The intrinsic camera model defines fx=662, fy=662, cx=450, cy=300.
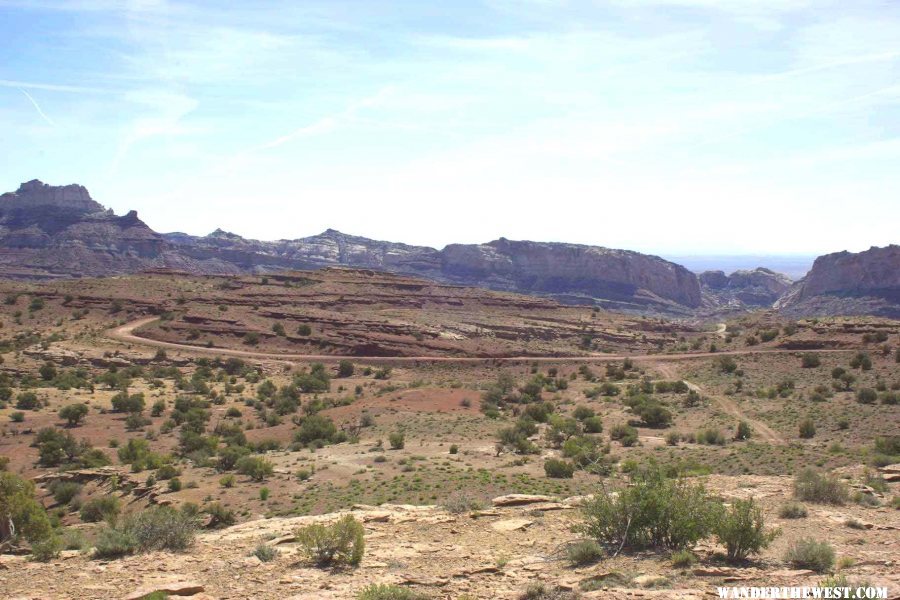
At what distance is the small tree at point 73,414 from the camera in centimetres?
3762

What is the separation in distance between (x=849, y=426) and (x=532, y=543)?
2570cm

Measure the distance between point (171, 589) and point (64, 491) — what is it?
1684 cm

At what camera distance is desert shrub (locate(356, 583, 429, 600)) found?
10070 mm

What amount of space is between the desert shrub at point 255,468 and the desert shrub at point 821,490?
17.8 meters

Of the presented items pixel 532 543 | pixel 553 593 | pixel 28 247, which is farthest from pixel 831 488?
pixel 28 247

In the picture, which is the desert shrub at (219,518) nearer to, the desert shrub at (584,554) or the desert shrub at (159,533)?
the desert shrub at (159,533)

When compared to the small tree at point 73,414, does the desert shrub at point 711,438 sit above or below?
above

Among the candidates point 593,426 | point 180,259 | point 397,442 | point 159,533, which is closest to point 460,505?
point 159,533

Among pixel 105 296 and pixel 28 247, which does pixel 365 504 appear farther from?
pixel 28 247

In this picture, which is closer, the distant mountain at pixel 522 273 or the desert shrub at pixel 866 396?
the desert shrub at pixel 866 396

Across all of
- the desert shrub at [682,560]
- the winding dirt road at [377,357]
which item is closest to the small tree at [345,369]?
the winding dirt road at [377,357]

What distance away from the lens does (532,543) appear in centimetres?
1379

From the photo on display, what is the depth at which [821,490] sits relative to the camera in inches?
646

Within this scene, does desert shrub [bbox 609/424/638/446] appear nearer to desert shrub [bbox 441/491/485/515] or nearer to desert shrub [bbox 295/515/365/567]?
desert shrub [bbox 441/491/485/515]
